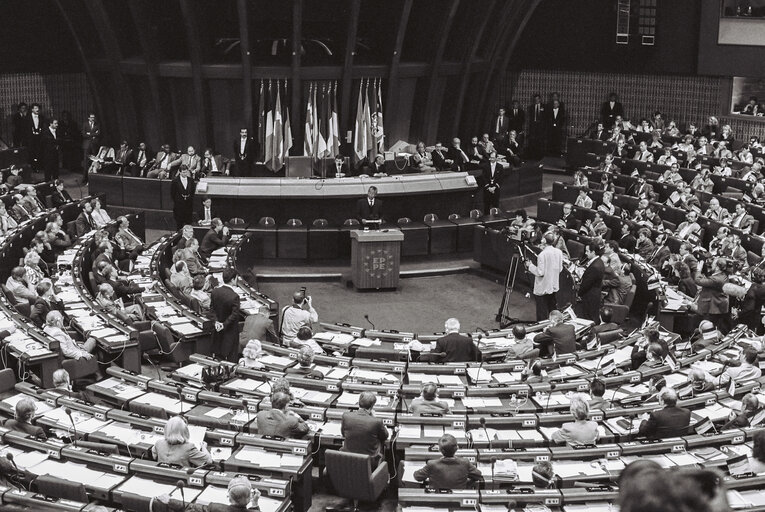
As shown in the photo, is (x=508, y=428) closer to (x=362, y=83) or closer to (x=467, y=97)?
(x=362, y=83)

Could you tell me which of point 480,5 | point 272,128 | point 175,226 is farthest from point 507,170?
point 175,226

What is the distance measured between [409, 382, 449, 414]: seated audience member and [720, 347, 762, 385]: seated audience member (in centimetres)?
367

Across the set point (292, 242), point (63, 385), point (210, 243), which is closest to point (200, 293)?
point (210, 243)

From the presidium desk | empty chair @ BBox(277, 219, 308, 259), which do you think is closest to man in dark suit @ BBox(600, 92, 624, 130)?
the presidium desk

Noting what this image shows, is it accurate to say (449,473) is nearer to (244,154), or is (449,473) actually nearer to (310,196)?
(310,196)

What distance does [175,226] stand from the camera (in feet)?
81.0

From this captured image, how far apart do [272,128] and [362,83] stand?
282cm

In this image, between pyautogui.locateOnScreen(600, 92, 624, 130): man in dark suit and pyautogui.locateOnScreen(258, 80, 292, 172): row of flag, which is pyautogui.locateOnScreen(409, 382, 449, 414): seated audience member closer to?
pyautogui.locateOnScreen(258, 80, 292, 172): row of flag

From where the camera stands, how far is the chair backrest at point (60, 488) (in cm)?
838

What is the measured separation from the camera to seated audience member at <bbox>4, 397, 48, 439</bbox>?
387 inches

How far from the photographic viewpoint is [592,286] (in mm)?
16672

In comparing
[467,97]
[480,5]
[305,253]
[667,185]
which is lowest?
[305,253]

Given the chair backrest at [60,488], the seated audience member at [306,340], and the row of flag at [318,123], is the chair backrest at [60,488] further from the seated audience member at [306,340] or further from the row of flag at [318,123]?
the row of flag at [318,123]

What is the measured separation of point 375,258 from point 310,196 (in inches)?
146
